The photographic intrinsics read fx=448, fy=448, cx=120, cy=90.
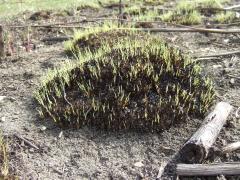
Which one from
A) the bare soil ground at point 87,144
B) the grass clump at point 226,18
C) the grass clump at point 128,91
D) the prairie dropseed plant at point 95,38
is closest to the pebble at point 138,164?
the bare soil ground at point 87,144

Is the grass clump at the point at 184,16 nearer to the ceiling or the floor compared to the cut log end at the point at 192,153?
nearer to the ceiling

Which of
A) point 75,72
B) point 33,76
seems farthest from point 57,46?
point 75,72

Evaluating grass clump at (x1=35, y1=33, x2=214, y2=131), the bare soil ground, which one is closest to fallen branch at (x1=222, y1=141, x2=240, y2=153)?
the bare soil ground

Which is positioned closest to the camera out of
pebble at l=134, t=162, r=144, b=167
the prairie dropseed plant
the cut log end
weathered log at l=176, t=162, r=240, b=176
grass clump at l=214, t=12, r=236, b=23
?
weathered log at l=176, t=162, r=240, b=176

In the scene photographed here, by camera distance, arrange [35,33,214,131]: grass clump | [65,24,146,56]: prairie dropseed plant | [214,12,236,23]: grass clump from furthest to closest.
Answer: [214,12,236,23]: grass clump → [65,24,146,56]: prairie dropseed plant → [35,33,214,131]: grass clump

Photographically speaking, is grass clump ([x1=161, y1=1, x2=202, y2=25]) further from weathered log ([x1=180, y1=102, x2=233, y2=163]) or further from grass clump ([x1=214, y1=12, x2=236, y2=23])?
weathered log ([x1=180, y1=102, x2=233, y2=163])

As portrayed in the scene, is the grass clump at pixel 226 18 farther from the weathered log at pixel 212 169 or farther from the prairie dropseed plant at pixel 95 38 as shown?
the weathered log at pixel 212 169

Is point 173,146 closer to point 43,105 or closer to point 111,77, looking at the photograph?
point 111,77
